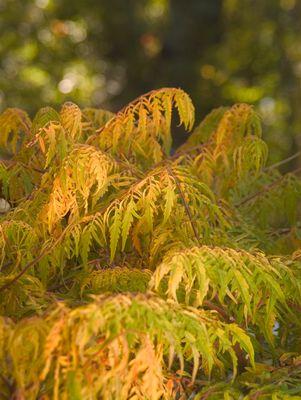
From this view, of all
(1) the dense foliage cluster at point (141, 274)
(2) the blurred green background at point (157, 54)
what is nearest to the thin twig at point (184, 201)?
(1) the dense foliage cluster at point (141, 274)

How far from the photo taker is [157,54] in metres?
9.53

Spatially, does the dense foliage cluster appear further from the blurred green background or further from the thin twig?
the blurred green background

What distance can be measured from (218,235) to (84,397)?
2.80ft

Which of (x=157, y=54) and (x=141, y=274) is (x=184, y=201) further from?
(x=157, y=54)

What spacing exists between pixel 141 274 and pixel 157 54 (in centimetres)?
791

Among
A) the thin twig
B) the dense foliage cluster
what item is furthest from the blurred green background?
the thin twig

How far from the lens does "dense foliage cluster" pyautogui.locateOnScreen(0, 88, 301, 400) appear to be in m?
1.37

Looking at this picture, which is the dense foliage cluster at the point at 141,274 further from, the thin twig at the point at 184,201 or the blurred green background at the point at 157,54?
the blurred green background at the point at 157,54

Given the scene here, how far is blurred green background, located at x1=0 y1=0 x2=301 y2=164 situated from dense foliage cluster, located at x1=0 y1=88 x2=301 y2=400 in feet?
19.6

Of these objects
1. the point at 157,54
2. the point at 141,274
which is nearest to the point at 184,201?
the point at 141,274

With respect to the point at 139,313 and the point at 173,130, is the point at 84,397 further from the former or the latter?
the point at 173,130

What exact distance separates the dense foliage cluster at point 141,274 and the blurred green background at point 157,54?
5.99 m

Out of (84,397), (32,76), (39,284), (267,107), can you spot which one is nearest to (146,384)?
(84,397)

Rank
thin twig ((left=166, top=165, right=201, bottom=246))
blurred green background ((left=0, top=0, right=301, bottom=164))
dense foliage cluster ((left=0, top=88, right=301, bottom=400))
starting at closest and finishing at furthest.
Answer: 1. dense foliage cluster ((left=0, top=88, right=301, bottom=400))
2. thin twig ((left=166, top=165, right=201, bottom=246))
3. blurred green background ((left=0, top=0, right=301, bottom=164))
